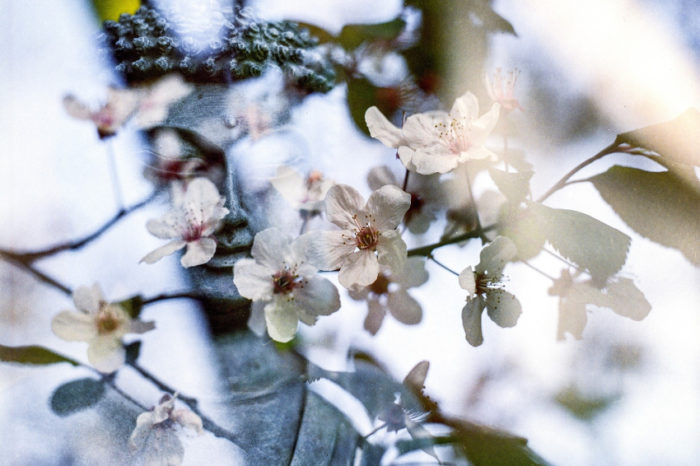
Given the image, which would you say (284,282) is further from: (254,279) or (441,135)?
(441,135)

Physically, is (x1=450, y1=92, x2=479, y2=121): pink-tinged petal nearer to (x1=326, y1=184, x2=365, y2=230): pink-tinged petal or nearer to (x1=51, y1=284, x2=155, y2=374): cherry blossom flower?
(x1=326, y1=184, x2=365, y2=230): pink-tinged petal

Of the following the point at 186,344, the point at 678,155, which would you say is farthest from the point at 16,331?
the point at 678,155

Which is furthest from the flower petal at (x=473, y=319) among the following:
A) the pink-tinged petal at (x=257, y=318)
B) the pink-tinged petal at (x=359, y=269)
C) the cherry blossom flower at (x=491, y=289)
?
the pink-tinged petal at (x=257, y=318)

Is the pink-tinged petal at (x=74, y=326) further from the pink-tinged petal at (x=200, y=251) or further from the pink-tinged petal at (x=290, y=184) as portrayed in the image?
the pink-tinged petal at (x=290, y=184)

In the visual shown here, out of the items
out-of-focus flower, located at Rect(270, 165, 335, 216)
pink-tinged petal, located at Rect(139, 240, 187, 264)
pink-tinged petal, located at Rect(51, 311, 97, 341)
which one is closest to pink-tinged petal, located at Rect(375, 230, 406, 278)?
out-of-focus flower, located at Rect(270, 165, 335, 216)

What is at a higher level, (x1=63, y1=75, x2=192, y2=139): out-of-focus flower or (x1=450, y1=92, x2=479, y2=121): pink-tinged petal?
(x1=450, y1=92, x2=479, y2=121): pink-tinged petal

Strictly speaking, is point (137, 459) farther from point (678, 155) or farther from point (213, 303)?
point (678, 155)

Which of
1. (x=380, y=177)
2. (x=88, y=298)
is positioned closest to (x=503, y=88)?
(x=380, y=177)

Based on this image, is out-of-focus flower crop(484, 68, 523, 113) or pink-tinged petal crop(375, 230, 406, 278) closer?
pink-tinged petal crop(375, 230, 406, 278)
